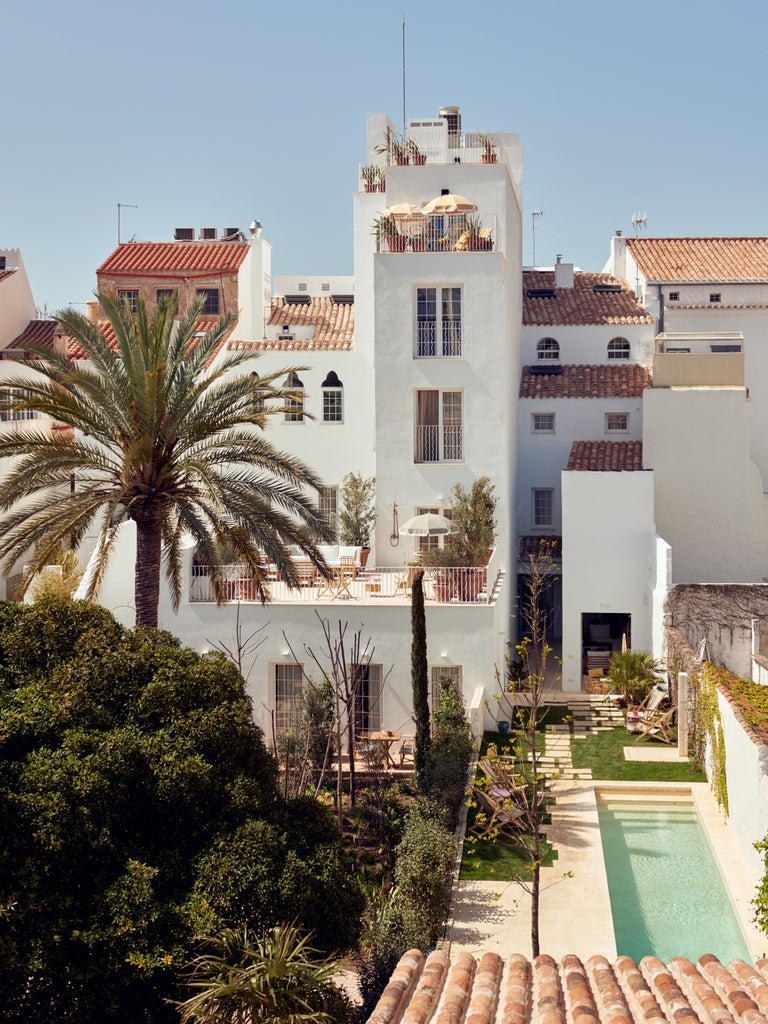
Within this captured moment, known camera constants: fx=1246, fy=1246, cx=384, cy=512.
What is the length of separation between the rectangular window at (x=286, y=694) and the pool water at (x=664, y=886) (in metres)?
7.52

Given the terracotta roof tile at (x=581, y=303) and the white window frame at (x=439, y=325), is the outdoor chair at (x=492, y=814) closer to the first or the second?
the white window frame at (x=439, y=325)

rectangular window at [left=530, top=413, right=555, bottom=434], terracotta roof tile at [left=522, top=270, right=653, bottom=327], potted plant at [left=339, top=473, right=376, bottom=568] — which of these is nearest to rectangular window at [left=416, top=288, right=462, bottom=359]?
potted plant at [left=339, top=473, right=376, bottom=568]

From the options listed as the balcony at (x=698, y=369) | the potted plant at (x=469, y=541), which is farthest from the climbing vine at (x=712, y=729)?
the balcony at (x=698, y=369)

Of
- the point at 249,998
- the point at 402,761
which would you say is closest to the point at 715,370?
the point at 402,761

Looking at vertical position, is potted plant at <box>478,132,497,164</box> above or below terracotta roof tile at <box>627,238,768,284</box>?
above

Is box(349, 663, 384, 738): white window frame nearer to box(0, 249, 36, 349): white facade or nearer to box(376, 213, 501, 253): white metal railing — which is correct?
box(376, 213, 501, 253): white metal railing

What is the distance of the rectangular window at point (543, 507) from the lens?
38.4 m

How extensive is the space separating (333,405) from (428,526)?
23.6ft

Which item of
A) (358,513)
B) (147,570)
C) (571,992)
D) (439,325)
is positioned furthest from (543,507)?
(571,992)

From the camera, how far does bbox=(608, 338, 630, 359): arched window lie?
41.5 m

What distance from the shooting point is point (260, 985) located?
12.8 m

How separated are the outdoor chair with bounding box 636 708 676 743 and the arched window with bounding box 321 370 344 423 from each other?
13.3m

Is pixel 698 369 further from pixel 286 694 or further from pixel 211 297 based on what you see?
pixel 211 297

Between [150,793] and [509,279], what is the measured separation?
24054 millimetres
